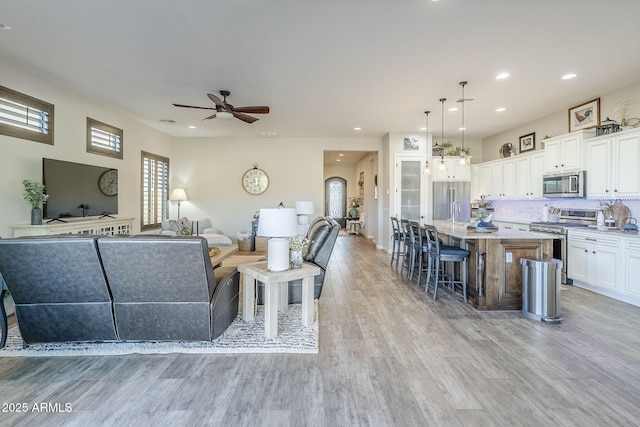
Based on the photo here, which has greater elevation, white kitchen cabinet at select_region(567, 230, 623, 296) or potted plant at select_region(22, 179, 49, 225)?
potted plant at select_region(22, 179, 49, 225)

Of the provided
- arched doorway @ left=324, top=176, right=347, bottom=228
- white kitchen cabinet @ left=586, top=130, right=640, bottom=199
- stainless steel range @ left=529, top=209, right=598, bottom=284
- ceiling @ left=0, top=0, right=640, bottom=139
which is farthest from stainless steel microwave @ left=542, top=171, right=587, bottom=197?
arched doorway @ left=324, top=176, right=347, bottom=228

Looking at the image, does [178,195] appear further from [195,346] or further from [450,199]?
[450,199]

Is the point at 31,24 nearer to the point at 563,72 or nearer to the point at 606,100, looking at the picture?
the point at 563,72

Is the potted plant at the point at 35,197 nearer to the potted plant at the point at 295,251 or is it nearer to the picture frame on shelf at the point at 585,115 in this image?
the potted plant at the point at 295,251

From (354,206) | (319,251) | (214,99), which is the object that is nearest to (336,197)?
(354,206)

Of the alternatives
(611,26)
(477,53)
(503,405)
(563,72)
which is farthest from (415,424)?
(563,72)

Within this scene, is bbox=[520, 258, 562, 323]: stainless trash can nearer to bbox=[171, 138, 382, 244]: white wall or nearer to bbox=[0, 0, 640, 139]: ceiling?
bbox=[0, 0, 640, 139]: ceiling

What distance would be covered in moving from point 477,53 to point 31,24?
455 centimetres

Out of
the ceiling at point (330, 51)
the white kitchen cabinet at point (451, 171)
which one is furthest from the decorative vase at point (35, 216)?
the white kitchen cabinet at point (451, 171)

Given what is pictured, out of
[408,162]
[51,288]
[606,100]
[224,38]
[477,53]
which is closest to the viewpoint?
[51,288]

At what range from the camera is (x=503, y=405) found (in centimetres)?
186

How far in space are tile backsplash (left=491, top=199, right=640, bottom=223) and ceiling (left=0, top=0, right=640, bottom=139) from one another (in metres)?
1.71

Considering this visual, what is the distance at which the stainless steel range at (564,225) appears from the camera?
4.61m

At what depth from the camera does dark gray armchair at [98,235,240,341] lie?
90.0 inches
